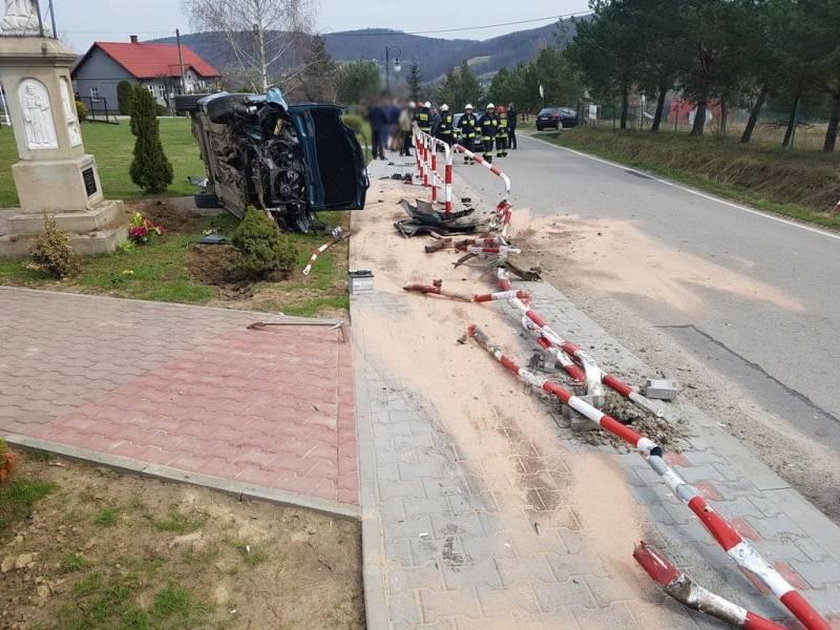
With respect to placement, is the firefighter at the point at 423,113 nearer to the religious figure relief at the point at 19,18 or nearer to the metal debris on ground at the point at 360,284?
the metal debris on ground at the point at 360,284

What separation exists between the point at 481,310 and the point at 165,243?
18.1ft

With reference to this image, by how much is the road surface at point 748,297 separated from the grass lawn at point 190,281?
370cm

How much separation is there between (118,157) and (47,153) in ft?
45.5

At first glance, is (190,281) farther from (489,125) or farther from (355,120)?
(489,125)

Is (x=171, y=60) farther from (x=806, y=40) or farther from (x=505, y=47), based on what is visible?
(x=505, y=47)

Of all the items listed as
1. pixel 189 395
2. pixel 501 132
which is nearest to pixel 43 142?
pixel 189 395

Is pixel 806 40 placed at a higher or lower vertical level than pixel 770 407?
higher

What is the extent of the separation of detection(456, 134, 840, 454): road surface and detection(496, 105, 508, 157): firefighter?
5.62 meters

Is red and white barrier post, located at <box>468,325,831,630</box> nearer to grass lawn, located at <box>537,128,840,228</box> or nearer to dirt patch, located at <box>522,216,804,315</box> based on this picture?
dirt patch, located at <box>522,216,804,315</box>

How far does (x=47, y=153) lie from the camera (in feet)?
28.5

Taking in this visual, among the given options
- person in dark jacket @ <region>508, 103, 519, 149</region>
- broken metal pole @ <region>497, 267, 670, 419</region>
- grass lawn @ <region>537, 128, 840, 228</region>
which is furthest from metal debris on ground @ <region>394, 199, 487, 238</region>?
person in dark jacket @ <region>508, 103, 519, 149</region>

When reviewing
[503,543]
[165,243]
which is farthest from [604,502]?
[165,243]

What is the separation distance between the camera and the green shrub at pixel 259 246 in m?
7.69

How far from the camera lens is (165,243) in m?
9.77
